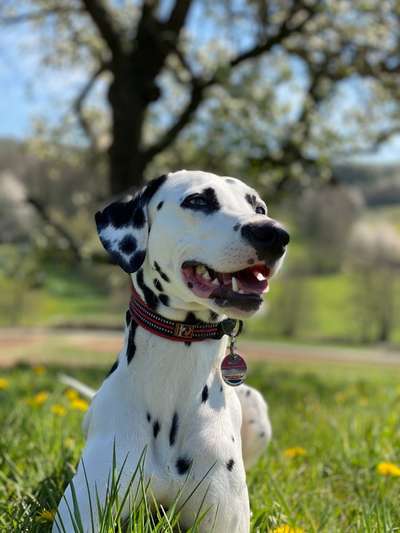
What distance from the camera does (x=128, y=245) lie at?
2.21 metres

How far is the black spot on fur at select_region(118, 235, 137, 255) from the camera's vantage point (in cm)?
220

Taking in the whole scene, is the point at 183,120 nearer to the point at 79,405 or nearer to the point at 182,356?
the point at 79,405

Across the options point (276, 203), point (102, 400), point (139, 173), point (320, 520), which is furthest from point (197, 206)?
point (276, 203)

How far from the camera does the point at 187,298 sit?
2092 millimetres

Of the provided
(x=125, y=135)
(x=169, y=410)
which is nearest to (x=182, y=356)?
(x=169, y=410)

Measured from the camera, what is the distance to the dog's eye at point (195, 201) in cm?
211

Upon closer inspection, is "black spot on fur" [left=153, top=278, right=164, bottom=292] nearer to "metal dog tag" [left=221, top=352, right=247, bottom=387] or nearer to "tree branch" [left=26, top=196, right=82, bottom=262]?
"metal dog tag" [left=221, top=352, right=247, bottom=387]

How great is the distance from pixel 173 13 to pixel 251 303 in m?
8.83

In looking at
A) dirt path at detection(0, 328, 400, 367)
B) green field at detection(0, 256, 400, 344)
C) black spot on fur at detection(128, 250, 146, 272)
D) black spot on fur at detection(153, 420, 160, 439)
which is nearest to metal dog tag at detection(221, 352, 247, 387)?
black spot on fur at detection(153, 420, 160, 439)

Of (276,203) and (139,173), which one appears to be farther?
(276,203)

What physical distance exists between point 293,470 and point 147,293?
1.61 metres

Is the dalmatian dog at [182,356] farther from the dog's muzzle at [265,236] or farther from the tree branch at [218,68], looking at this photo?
the tree branch at [218,68]

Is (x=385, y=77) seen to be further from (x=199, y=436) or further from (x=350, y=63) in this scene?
(x=199, y=436)

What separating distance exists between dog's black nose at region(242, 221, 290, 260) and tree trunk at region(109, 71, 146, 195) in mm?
8195
